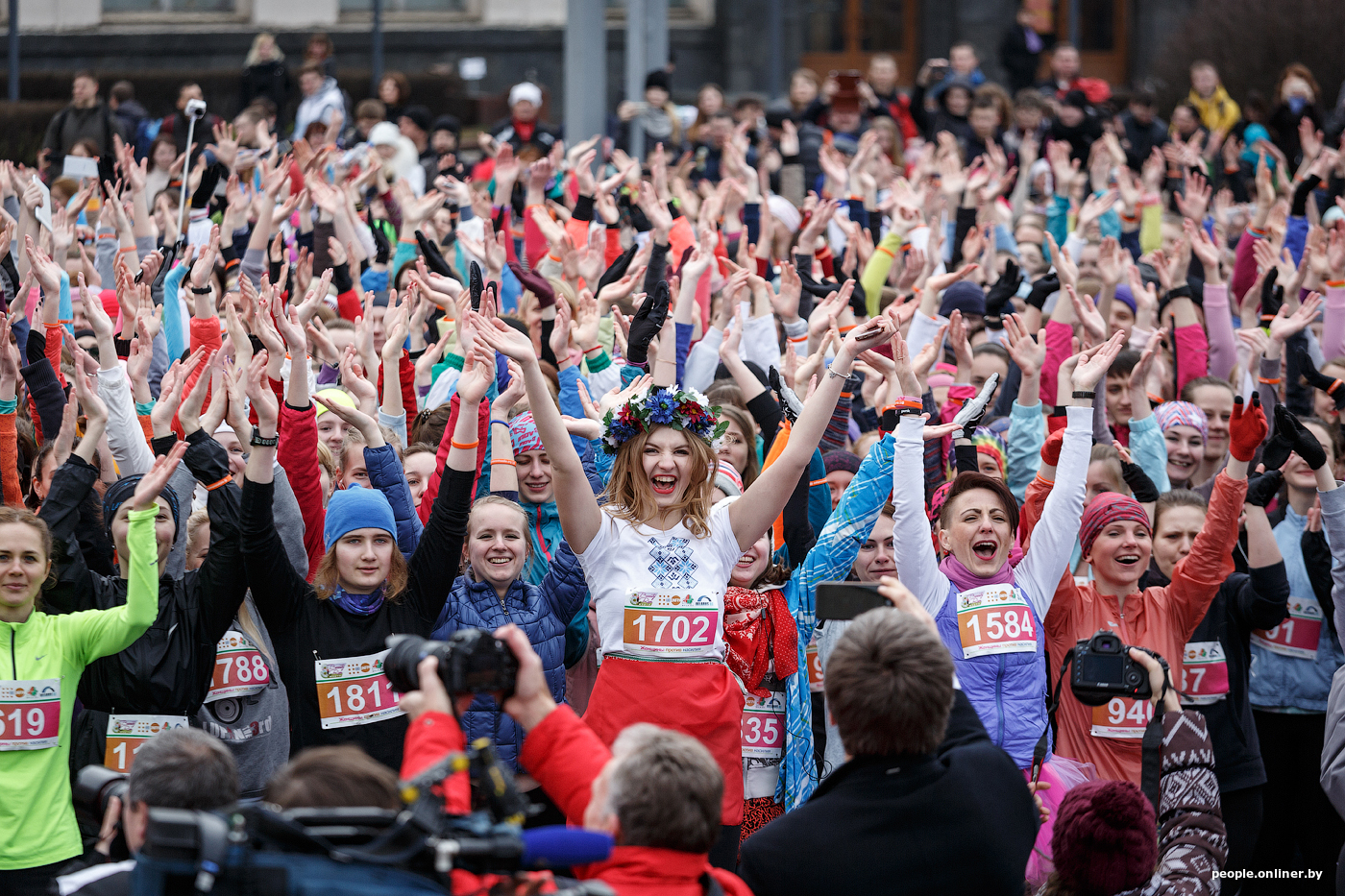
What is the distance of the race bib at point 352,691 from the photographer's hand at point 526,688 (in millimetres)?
1361

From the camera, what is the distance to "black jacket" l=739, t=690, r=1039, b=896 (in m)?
2.94

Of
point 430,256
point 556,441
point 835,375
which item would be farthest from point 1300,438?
point 430,256

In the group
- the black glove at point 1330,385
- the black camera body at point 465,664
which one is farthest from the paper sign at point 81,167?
the black glove at point 1330,385

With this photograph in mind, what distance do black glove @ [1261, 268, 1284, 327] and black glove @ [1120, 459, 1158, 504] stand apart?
276 cm

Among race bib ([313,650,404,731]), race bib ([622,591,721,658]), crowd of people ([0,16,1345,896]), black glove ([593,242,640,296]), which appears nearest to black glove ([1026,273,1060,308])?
crowd of people ([0,16,1345,896])

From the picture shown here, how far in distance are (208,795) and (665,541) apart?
170 cm

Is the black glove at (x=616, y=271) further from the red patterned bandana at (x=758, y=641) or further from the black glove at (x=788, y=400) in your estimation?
the red patterned bandana at (x=758, y=641)

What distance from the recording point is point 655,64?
1399cm

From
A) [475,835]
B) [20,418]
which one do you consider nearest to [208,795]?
[475,835]

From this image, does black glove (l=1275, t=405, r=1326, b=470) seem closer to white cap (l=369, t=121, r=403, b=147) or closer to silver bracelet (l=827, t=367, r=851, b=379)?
silver bracelet (l=827, t=367, r=851, b=379)

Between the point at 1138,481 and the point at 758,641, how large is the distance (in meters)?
1.76

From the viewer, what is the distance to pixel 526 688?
284 cm

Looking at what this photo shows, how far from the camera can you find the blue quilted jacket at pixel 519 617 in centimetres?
434

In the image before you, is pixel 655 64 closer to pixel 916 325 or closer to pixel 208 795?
pixel 916 325
